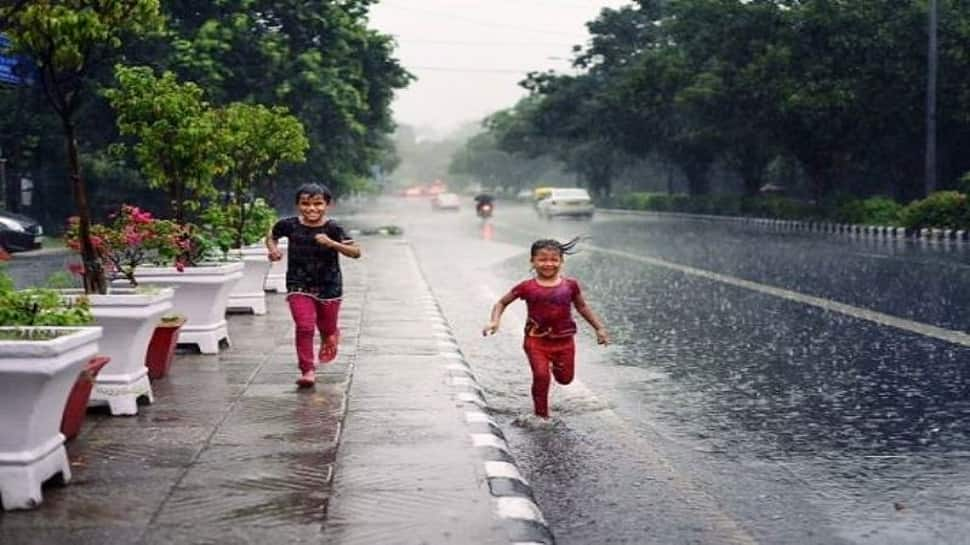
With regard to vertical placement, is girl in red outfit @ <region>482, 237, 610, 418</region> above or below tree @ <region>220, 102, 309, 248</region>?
below

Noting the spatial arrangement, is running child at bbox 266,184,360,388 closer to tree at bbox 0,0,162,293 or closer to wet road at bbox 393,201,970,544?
tree at bbox 0,0,162,293

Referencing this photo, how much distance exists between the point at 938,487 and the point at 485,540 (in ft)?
8.58

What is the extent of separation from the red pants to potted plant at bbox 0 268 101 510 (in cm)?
301

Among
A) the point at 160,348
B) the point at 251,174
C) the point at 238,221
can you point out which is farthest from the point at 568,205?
the point at 160,348

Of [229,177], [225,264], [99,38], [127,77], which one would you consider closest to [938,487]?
[99,38]

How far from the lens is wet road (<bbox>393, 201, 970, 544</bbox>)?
17.7 ft

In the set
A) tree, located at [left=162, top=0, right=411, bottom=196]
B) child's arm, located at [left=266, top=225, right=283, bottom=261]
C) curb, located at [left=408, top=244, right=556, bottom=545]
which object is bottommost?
curb, located at [left=408, top=244, right=556, bottom=545]

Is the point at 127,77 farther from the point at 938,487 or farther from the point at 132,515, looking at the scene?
the point at 938,487

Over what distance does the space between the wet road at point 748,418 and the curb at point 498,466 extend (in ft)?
0.48

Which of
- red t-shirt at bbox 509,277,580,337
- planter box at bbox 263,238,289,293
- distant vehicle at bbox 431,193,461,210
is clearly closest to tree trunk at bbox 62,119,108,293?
red t-shirt at bbox 509,277,580,337

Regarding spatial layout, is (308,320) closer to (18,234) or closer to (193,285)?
(193,285)

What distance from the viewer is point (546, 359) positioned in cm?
760

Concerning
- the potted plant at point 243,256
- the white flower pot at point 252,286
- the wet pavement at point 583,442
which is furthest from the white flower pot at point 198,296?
the white flower pot at point 252,286

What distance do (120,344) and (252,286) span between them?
6.42m
